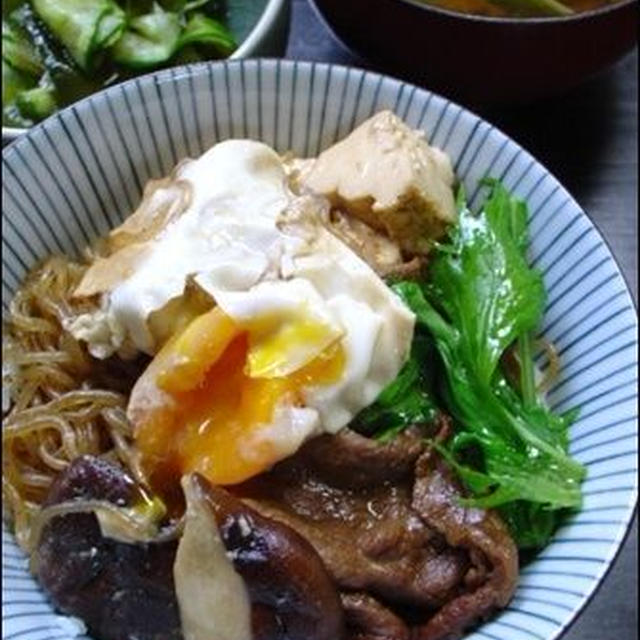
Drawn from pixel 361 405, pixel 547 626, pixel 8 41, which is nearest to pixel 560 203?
pixel 361 405

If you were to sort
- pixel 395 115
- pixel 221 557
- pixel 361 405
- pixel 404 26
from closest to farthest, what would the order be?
pixel 221 557 → pixel 361 405 → pixel 395 115 → pixel 404 26

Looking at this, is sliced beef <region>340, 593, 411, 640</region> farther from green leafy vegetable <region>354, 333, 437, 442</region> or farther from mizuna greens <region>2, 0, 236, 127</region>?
mizuna greens <region>2, 0, 236, 127</region>

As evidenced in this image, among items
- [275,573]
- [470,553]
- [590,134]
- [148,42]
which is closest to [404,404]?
[470,553]

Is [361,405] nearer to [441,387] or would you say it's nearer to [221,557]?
[441,387]

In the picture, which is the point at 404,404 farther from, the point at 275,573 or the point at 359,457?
the point at 275,573

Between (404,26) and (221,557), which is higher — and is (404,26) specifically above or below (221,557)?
above

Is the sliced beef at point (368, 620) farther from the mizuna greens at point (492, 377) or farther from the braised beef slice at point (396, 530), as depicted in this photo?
the mizuna greens at point (492, 377)

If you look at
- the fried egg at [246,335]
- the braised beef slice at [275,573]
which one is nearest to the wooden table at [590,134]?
the fried egg at [246,335]
